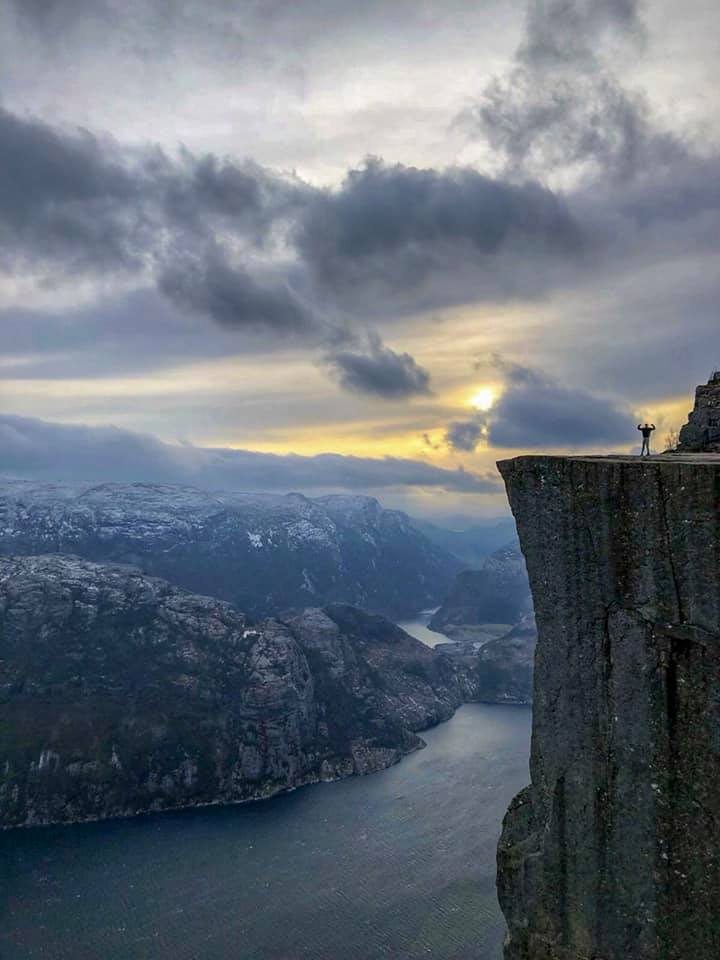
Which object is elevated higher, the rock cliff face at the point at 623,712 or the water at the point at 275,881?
the rock cliff face at the point at 623,712

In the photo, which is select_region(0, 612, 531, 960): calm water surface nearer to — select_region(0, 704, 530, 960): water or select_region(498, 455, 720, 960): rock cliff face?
select_region(0, 704, 530, 960): water

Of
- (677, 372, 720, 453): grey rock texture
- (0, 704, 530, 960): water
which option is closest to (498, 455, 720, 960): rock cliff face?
(677, 372, 720, 453): grey rock texture

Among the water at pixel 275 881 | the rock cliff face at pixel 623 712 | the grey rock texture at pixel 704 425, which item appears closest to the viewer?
the rock cliff face at pixel 623 712

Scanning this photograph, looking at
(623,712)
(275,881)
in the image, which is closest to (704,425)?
(623,712)

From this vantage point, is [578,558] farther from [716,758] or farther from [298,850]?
[298,850]

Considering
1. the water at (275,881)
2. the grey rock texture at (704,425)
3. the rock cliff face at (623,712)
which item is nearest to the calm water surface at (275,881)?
the water at (275,881)

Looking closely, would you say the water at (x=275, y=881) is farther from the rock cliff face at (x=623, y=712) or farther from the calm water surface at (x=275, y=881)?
the rock cliff face at (x=623, y=712)

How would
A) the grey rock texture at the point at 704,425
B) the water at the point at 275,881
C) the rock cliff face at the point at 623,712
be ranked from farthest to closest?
the water at the point at 275,881 < the grey rock texture at the point at 704,425 < the rock cliff face at the point at 623,712
